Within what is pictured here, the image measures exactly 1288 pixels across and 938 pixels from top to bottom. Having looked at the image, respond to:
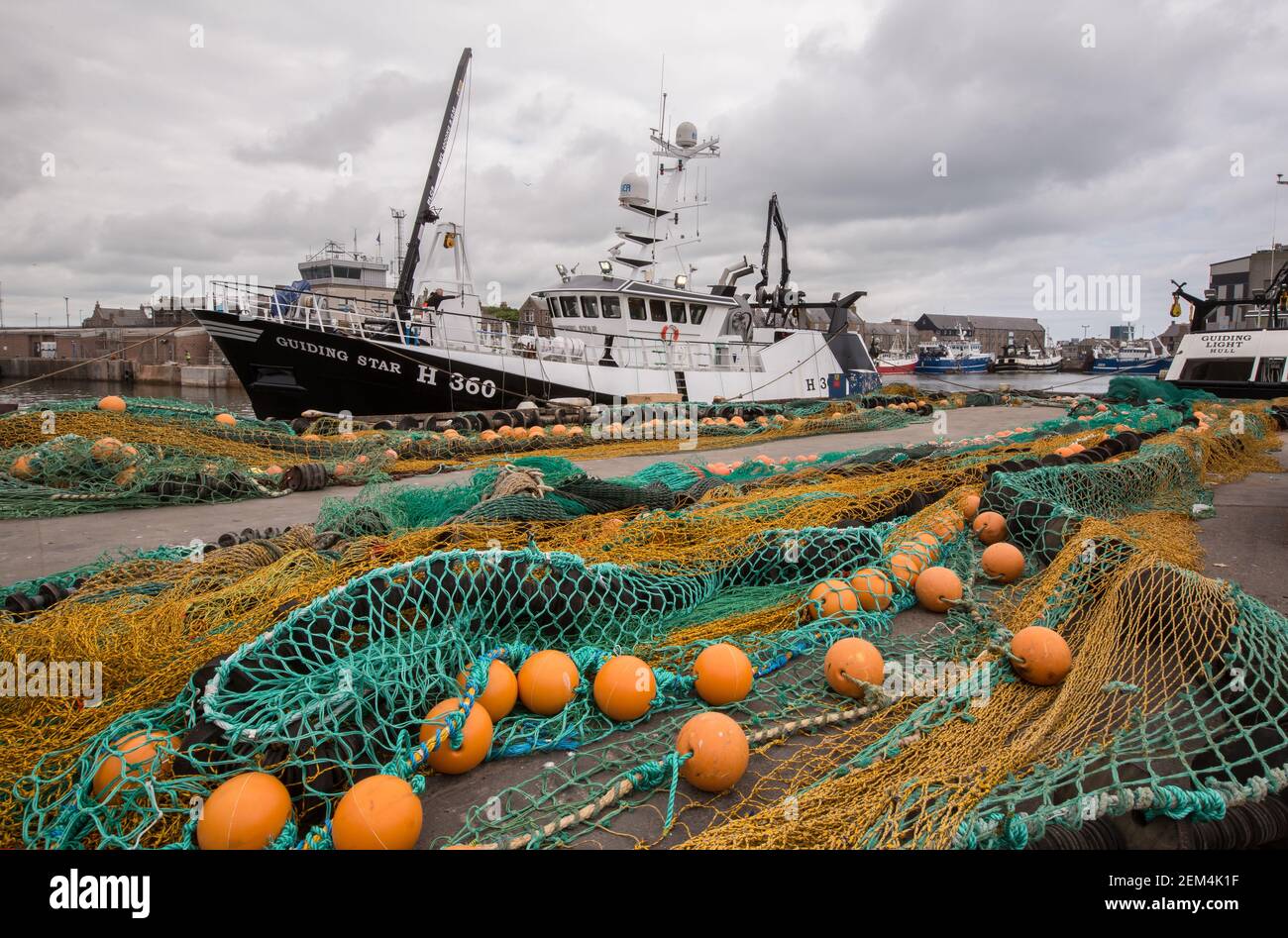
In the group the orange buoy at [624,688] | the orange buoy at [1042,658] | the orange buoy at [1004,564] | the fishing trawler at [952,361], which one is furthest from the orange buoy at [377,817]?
the fishing trawler at [952,361]

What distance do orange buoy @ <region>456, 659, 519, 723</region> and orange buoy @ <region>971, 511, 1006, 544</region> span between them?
2.97 metres

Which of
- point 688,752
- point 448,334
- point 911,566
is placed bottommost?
point 688,752

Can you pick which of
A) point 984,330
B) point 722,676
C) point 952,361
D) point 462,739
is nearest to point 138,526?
point 462,739

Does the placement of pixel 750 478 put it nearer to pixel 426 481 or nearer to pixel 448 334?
pixel 426 481

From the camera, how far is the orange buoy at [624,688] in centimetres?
224

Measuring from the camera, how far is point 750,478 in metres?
5.56

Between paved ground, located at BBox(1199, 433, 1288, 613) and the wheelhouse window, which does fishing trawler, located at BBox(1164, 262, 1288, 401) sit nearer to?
the wheelhouse window

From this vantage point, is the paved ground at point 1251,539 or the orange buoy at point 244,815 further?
the paved ground at point 1251,539

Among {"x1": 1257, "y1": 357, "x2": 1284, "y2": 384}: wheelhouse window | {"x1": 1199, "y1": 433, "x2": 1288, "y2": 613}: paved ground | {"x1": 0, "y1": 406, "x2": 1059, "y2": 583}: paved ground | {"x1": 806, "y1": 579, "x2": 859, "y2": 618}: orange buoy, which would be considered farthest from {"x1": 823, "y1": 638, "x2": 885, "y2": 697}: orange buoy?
{"x1": 1257, "y1": 357, "x2": 1284, "y2": 384}: wheelhouse window

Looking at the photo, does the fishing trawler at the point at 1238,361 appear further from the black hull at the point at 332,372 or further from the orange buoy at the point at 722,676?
the orange buoy at the point at 722,676

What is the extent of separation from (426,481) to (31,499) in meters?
2.97

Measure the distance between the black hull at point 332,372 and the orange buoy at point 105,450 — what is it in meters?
6.08
